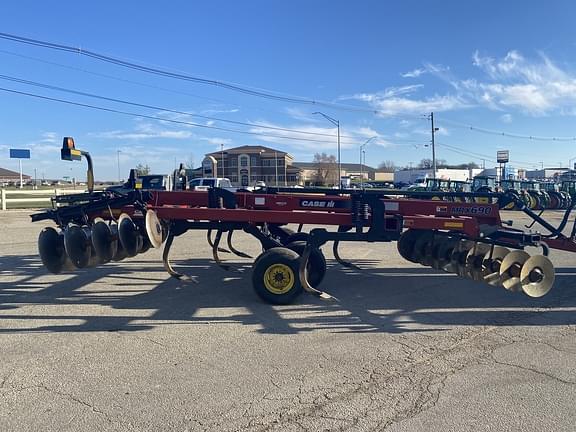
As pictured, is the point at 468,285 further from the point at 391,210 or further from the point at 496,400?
the point at 496,400

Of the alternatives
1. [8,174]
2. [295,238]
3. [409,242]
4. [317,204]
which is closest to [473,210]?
[409,242]

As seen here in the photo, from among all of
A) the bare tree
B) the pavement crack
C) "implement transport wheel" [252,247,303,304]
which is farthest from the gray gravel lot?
the bare tree

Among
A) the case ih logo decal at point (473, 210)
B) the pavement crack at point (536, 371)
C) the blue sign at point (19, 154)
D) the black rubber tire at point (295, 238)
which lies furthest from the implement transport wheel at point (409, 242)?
the blue sign at point (19, 154)

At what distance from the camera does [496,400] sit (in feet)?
11.0

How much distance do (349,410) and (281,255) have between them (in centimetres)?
280

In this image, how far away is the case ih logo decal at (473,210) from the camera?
6449 millimetres

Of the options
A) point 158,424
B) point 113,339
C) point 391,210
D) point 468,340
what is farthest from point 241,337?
point 391,210

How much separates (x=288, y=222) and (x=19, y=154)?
120 ft

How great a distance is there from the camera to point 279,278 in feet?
19.1

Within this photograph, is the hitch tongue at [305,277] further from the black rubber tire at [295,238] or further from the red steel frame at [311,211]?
Result: the black rubber tire at [295,238]

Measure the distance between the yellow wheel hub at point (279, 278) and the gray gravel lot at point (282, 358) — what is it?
287 millimetres

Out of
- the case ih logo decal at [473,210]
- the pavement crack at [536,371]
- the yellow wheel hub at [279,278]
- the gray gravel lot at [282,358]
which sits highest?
the case ih logo decal at [473,210]

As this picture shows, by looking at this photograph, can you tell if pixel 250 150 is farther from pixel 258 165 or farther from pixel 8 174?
pixel 8 174

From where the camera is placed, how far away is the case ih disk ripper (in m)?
5.79
